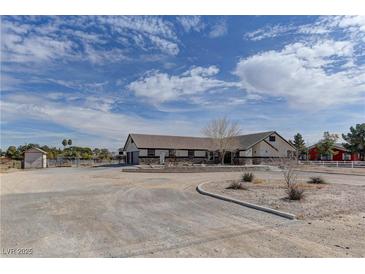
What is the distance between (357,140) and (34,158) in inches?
2001

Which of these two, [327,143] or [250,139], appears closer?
[250,139]

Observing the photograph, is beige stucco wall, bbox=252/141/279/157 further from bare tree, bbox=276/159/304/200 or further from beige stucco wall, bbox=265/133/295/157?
bare tree, bbox=276/159/304/200

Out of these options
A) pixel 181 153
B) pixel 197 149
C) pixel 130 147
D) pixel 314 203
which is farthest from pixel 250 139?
pixel 314 203

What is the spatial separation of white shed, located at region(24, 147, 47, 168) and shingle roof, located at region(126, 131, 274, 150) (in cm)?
1210

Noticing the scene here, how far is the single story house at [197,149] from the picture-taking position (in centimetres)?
3916

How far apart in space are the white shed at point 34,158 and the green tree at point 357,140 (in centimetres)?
4938

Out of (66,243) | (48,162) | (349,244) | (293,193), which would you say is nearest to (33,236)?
(66,243)

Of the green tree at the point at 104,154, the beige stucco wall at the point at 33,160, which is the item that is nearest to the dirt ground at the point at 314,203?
the beige stucco wall at the point at 33,160

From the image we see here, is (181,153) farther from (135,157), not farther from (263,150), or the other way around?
(263,150)

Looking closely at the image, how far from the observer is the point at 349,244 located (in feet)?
16.8

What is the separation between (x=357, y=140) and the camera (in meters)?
48.6

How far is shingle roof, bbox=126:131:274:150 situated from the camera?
131ft

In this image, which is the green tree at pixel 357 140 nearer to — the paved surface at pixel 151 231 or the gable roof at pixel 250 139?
the gable roof at pixel 250 139

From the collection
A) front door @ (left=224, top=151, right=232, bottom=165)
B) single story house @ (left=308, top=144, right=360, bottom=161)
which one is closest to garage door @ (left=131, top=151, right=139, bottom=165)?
front door @ (left=224, top=151, right=232, bottom=165)
